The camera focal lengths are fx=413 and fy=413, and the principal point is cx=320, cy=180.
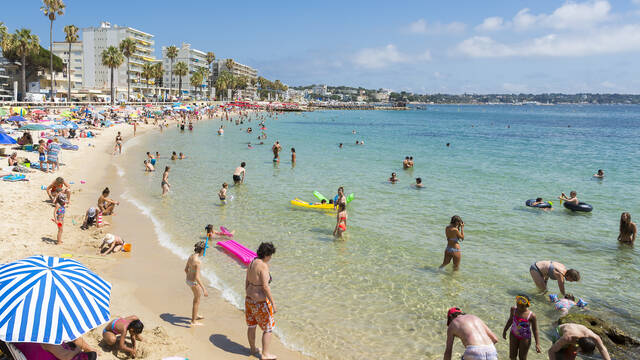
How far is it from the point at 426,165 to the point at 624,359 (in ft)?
73.4

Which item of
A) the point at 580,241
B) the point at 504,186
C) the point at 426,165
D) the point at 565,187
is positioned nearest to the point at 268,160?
the point at 426,165

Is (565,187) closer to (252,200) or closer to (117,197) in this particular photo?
(252,200)

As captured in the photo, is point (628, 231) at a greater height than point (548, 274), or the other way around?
point (628, 231)

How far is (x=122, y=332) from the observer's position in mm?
5949

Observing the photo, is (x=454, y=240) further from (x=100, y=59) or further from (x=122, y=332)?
(x=100, y=59)

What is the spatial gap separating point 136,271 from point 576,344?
8.26 m

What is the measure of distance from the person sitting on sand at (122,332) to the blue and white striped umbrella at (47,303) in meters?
1.84

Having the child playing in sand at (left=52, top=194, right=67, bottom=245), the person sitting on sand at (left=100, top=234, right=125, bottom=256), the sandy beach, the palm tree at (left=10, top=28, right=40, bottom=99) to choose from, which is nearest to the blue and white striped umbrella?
the sandy beach

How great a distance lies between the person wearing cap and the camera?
4938 mm

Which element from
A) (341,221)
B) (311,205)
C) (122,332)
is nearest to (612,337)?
(341,221)

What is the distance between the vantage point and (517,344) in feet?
20.4

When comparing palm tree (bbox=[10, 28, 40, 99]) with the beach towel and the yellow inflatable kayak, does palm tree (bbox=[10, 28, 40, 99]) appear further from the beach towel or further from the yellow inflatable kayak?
the yellow inflatable kayak

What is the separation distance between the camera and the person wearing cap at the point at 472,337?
16.2ft

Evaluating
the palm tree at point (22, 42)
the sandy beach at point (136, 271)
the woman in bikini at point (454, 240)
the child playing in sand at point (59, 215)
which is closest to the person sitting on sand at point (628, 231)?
the woman in bikini at point (454, 240)
